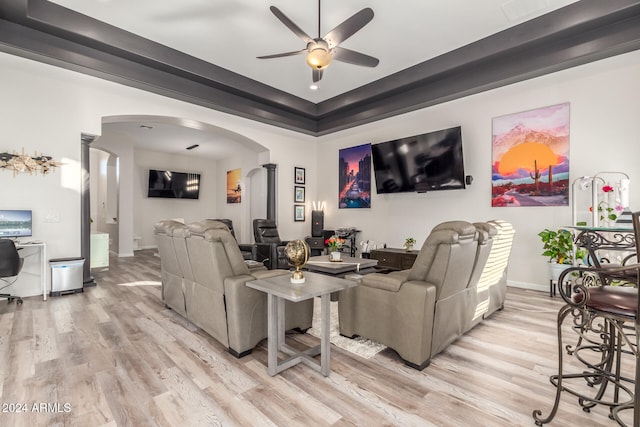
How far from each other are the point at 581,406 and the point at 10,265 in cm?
555

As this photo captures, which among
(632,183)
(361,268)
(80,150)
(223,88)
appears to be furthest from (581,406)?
(80,150)

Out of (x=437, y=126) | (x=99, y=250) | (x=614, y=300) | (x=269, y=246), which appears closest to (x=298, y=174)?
(x=269, y=246)

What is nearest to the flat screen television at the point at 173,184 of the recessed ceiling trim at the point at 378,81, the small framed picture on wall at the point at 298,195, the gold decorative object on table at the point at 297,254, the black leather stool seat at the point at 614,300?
the small framed picture on wall at the point at 298,195

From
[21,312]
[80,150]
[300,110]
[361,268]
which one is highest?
[300,110]

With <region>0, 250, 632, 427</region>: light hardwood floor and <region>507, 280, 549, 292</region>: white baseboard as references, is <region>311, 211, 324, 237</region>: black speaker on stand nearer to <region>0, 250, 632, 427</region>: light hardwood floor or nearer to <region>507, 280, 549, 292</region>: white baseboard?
<region>507, 280, 549, 292</region>: white baseboard

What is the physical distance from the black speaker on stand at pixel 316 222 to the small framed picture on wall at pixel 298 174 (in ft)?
2.77

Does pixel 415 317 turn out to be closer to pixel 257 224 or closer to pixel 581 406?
pixel 581 406

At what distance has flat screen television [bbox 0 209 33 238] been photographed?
3.98 metres

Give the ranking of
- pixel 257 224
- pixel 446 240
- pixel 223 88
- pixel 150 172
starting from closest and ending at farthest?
pixel 446 240, pixel 223 88, pixel 257 224, pixel 150 172

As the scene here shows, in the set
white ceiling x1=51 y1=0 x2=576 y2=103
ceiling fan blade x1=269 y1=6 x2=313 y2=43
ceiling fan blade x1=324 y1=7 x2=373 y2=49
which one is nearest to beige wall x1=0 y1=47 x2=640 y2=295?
white ceiling x1=51 y1=0 x2=576 y2=103

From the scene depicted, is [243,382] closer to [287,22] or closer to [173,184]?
[287,22]

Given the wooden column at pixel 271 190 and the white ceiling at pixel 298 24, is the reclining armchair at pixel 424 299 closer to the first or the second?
the white ceiling at pixel 298 24

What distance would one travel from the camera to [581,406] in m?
1.85

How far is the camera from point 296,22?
Answer: 12.5 feet
